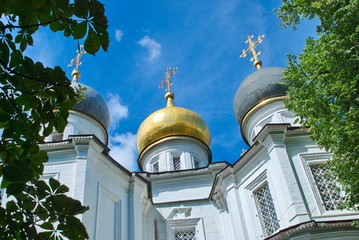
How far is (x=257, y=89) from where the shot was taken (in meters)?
15.3

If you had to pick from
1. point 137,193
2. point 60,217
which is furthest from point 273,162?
point 60,217

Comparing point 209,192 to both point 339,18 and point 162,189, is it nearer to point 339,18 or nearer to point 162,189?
point 162,189

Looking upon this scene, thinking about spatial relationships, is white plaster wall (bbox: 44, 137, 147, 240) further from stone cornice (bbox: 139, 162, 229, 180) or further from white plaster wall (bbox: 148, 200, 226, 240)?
stone cornice (bbox: 139, 162, 229, 180)

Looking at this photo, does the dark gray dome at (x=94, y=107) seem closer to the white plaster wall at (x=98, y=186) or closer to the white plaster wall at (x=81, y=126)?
the white plaster wall at (x=81, y=126)

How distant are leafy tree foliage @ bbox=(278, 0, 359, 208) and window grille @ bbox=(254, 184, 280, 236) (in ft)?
13.2

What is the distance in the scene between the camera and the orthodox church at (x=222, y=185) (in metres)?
9.95

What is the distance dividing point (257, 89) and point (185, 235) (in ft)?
20.6

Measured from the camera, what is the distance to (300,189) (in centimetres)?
1016

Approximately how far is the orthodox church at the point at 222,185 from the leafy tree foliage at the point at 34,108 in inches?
243

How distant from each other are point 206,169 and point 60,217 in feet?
43.6

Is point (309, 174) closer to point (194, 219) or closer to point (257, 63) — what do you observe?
point (194, 219)

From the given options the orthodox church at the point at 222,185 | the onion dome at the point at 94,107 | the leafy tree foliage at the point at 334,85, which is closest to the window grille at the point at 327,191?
the orthodox church at the point at 222,185

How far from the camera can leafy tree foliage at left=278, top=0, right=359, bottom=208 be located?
643cm

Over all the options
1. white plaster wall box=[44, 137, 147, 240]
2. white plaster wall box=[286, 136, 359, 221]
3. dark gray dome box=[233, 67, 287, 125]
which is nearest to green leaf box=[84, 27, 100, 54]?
white plaster wall box=[44, 137, 147, 240]
